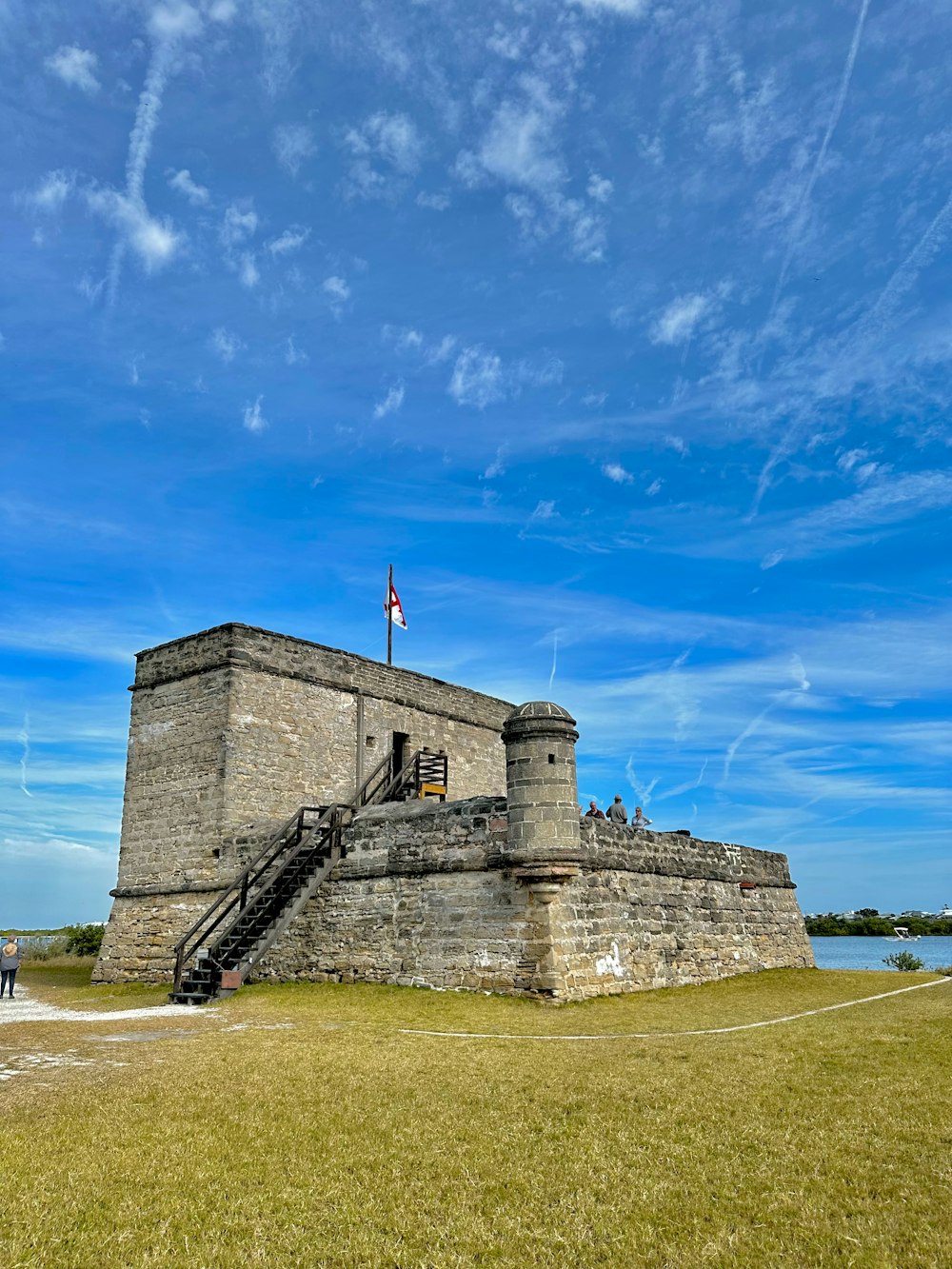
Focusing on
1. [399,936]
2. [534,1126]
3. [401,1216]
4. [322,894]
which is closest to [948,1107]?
[534,1126]

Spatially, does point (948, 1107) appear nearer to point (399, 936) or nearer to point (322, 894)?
point (399, 936)

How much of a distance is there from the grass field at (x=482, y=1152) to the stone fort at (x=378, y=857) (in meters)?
4.58

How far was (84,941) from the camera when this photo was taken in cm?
3375

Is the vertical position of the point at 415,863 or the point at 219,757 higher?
the point at 219,757

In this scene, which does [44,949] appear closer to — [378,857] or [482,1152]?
[378,857]

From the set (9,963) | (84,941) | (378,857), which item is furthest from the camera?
(84,941)

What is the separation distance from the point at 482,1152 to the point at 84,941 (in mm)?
33029

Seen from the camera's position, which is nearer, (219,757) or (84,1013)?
(84,1013)

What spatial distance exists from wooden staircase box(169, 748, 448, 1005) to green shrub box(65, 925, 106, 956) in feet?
53.4

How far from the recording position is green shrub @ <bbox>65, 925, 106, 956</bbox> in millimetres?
32909

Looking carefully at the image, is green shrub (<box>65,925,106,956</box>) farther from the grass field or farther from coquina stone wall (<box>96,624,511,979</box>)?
the grass field

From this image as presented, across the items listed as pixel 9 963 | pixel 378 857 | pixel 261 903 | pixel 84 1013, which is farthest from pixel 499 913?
pixel 9 963

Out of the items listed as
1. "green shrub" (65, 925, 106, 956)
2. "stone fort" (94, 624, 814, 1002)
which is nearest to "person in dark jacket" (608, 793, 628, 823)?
"stone fort" (94, 624, 814, 1002)

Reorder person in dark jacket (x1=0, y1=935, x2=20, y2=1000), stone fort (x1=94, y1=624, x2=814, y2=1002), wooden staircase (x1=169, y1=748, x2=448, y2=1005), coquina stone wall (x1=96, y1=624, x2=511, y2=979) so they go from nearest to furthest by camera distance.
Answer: stone fort (x1=94, y1=624, x2=814, y2=1002) < wooden staircase (x1=169, y1=748, x2=448, y2=1005) < person in dark jacket (x1=0, y1=935, x2=20, y2=1000) < coquina stone wall (x1=96, y1=624, x2=511, y2=979)
